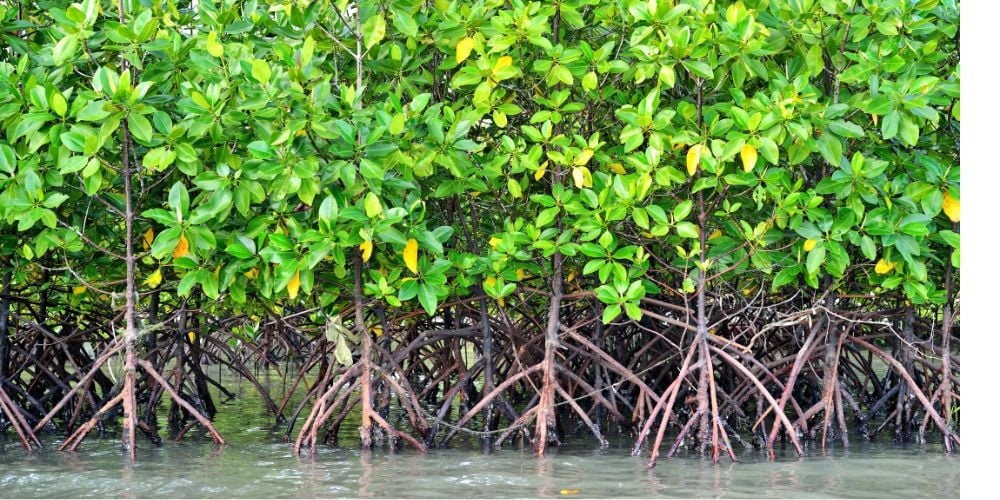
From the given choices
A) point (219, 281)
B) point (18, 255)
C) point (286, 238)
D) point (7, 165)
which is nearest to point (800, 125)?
point (286, 238)

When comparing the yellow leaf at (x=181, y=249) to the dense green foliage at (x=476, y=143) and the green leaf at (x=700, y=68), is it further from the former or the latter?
the green leaf at (x=700, y=68)

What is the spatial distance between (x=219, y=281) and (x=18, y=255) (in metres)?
1.64

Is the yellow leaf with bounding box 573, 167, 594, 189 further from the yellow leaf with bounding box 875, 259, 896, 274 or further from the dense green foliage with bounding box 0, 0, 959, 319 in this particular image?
the yellow leaf with bounding box 875, 259, 896, 274

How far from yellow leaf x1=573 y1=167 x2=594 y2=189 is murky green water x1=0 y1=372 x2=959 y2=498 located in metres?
1.55

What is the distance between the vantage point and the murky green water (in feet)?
19.0

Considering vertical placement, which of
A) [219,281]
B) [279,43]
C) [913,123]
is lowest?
[219,281]

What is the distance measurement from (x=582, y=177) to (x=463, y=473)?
1.71 meters

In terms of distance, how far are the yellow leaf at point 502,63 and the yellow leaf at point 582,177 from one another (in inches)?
25.9

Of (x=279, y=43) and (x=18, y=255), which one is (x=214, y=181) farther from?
(x=18, y=255)

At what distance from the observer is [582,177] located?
6.23m

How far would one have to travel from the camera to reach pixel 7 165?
19.7 ft

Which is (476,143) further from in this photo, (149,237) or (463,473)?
(149,237)

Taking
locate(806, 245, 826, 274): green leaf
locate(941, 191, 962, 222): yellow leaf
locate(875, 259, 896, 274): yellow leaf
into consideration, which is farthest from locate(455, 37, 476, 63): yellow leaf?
locate(941, 191, 962, 222): yellow leaf

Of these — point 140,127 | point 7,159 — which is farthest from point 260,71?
point 7,159
